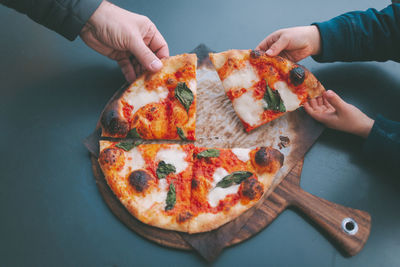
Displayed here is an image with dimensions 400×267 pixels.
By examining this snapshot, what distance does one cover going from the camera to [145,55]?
9.66 ft

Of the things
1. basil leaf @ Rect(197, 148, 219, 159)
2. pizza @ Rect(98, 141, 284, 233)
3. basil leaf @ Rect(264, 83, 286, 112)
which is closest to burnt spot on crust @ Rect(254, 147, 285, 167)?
pizza @ Rect(98, 141, 284, 233)

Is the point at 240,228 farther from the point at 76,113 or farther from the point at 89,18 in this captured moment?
the point at 89,18

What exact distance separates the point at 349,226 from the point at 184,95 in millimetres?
1969

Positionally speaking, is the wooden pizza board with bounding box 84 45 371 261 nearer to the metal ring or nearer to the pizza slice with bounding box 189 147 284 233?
the metal ring

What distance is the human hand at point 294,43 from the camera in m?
3.05

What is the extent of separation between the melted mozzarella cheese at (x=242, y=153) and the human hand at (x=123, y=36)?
47.0 inches

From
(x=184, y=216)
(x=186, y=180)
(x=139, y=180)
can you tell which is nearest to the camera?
(x=184, y=216)

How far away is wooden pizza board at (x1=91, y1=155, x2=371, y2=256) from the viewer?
2.47 m

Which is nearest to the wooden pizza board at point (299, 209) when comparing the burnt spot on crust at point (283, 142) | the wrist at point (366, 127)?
the burnt spot on crust at point (283, 142)

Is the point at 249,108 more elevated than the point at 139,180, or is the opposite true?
the point at 249,108

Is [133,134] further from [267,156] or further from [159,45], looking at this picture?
[267,156]

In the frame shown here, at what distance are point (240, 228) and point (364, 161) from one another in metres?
1.48

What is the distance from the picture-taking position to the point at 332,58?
321 centimetres

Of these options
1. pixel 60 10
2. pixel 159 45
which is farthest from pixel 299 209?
pixel 60 10
